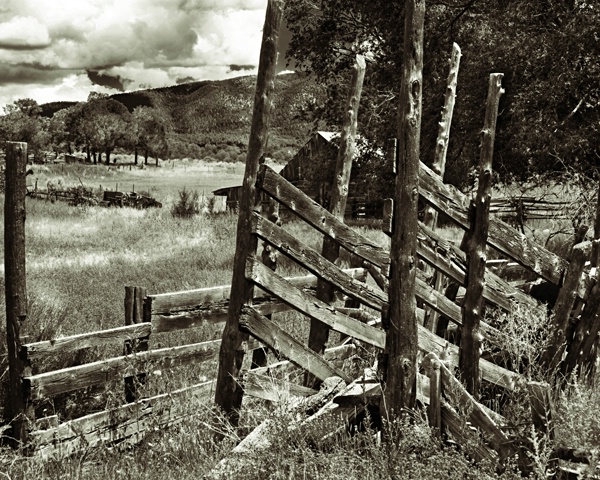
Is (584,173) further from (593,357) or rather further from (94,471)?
(94,471)

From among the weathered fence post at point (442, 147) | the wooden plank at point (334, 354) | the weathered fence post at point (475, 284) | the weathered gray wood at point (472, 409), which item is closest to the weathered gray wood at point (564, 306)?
the weathered fence post at point (475, 284)

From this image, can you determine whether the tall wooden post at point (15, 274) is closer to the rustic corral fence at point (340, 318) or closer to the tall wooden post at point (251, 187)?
the rustic corral fence at point (340, 318)

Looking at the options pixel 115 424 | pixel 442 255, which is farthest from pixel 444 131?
pixel 115 424

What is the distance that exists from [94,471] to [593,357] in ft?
11.9

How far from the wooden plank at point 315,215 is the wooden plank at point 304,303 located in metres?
0.44

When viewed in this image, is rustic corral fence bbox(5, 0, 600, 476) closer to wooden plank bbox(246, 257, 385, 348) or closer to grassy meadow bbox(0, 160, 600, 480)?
wooden plank bbox(246, 257, 385, 348)

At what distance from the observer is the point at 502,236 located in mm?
4539

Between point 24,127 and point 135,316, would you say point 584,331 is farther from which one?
point 24,127

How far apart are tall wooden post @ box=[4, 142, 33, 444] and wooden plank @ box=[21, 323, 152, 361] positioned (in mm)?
118

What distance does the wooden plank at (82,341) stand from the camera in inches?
204

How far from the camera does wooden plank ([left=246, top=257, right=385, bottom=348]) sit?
4203 millimetres

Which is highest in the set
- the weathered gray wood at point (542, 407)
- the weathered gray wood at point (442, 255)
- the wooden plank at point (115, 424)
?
the weathered gray wood at point (442, 255)

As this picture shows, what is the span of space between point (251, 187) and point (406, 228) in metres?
1.09

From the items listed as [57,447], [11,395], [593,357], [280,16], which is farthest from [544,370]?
[11,395]
